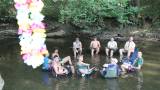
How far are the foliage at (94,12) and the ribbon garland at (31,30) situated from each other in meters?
19.8

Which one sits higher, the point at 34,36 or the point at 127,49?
the point at 34,36

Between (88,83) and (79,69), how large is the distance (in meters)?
1.12

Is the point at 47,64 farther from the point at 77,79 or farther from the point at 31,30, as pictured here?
the point at 31,30

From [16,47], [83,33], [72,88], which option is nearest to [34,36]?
[72,88]

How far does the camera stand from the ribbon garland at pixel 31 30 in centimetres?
782

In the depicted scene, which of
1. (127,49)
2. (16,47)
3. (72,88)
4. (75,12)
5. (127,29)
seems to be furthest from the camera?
(127,29)

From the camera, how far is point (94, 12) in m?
28.7

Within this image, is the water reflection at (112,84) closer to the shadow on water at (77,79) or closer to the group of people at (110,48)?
the shadow on water at (77,79)

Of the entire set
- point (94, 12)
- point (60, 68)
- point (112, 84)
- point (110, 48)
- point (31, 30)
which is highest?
point (31, 30)

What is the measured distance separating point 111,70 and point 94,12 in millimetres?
12524

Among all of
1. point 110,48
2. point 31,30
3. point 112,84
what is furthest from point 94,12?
point 31,30

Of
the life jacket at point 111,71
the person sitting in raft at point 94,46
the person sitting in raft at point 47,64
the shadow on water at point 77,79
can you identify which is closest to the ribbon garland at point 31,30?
the shadow on water at point 77,79

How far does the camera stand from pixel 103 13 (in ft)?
95.5

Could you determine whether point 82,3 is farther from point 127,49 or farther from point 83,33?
point 127,49
